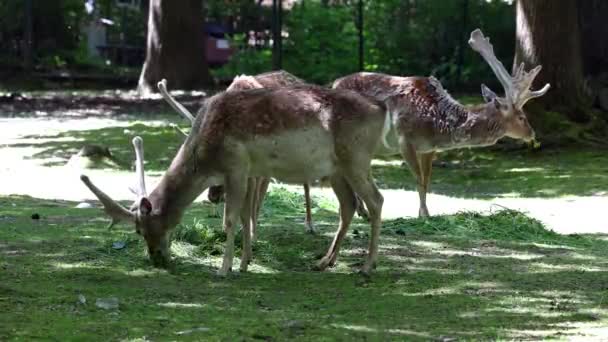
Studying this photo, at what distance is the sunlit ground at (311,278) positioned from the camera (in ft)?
20.7

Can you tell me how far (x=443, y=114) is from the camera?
1137 centimetres

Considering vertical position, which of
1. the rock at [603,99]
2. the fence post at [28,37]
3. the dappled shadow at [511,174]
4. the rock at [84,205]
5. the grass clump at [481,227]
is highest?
Answer: the fence post at [28,37]

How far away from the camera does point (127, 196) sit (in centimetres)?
1311

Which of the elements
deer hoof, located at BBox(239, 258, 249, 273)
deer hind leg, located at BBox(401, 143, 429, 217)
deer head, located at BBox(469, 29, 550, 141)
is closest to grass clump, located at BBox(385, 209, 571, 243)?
deer hind leg, located at BBox(401, 143, 429, 217)

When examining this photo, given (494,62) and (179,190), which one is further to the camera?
(494,62)

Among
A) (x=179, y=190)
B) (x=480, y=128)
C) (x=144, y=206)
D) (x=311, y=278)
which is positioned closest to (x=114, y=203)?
(x=144, y=206)

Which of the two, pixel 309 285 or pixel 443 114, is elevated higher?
pixel 443 114

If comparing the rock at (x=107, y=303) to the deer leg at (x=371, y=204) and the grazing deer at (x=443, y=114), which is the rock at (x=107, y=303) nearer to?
the deer leg at (x=371, y=204)

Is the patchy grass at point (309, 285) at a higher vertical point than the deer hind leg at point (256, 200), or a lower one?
lower

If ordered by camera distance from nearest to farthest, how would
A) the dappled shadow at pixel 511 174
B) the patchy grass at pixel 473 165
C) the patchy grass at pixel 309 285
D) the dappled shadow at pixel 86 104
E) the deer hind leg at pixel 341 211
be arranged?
the patchy grass at pixel 309 285 → the deer hind leg at pixel 341 211 → the dappled shadow at pixel 511 174 → the patchy grass at pixel 473 165 → the dappled shadow at pixel 86 104

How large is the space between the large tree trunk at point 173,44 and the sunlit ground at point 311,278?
11.5 m

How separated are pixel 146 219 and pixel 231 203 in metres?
0.60

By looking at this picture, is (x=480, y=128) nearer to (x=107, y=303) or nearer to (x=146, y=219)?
(x=146, y=219)

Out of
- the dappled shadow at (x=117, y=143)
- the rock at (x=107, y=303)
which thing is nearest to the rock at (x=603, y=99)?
the dappled shadow at (x=117, y=143)
